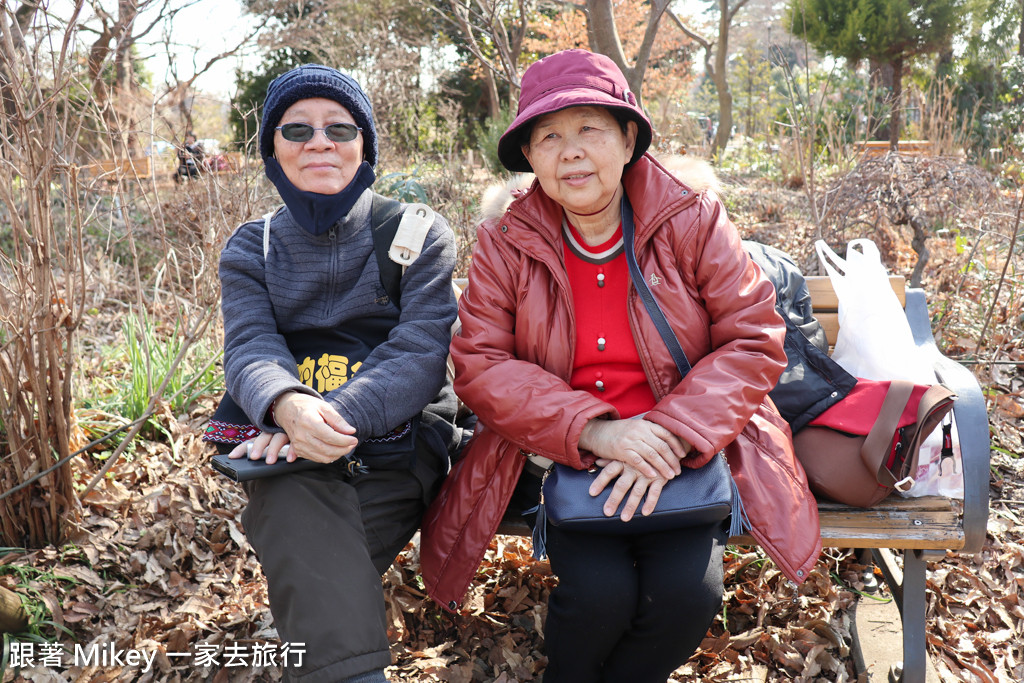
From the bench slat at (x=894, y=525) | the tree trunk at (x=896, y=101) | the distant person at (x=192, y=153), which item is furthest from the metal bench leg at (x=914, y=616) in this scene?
the tree trunk at (x=896, y=101)

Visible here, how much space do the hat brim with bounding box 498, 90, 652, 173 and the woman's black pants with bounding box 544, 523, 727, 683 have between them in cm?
114

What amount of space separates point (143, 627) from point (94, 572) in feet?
1.20

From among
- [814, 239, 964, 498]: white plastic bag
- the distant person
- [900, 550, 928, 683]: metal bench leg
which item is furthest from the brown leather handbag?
the distant person

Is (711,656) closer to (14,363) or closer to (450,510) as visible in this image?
(450,510)

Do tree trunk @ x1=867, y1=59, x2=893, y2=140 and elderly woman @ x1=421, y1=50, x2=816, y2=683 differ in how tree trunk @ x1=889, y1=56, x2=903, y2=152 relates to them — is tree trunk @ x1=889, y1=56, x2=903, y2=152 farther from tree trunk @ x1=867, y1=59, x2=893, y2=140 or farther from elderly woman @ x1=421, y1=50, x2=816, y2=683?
elderly woman @ x1=421, y1=50, x2=816, y2=683

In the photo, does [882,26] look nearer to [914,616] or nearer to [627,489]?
[914,616]

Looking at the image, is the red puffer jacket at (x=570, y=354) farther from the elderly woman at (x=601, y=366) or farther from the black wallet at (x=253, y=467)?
the black wallet at (x=253, y=467)

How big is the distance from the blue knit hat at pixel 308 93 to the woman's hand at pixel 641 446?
1260 mm

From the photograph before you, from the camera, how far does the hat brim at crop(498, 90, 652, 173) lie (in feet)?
6.91

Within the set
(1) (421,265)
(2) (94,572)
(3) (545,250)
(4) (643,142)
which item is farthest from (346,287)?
(2) (94,572)

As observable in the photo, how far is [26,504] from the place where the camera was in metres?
2.78

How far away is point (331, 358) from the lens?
2.38 metres

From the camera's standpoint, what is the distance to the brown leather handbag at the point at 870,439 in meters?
2.14

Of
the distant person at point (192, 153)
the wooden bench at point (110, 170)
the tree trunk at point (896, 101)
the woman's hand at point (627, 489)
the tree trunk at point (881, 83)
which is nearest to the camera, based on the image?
the woman's hand at point (627, 489)
